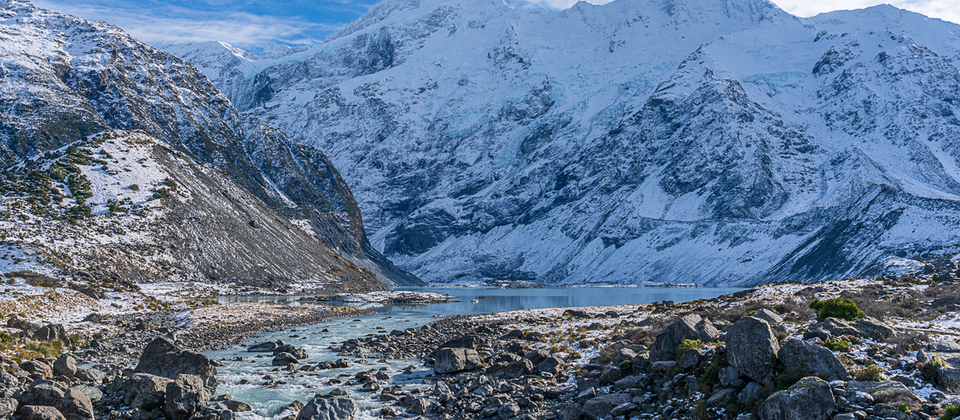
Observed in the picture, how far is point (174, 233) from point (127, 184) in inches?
536

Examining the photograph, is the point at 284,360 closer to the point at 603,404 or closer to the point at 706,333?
the point at 603,404

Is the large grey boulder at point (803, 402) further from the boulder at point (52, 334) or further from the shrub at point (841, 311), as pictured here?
the boulder at point (52, 334)

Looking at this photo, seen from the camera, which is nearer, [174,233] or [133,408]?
[133,408]

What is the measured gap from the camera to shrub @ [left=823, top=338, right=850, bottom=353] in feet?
72.3

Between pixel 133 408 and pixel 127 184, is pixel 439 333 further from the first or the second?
pixel 127 184

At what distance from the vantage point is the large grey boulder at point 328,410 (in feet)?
82.5

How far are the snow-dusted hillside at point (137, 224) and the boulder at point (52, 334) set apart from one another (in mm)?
32750

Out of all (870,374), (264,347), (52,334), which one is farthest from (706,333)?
(52,334)

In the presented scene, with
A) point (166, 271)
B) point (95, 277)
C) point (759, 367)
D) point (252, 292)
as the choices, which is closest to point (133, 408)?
point (759, 367)

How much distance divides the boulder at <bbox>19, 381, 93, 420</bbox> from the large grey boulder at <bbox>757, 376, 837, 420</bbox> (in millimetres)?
26318

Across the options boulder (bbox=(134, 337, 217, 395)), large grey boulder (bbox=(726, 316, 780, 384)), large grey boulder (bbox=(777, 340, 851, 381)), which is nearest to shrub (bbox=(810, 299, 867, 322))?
large grey boulder (bbox=(726, 316, 780, 384))

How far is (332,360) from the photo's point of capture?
139 ft

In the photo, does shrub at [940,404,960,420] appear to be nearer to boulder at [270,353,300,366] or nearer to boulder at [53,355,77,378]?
boulder at [270,353,300,366]

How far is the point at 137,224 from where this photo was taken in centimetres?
10069
